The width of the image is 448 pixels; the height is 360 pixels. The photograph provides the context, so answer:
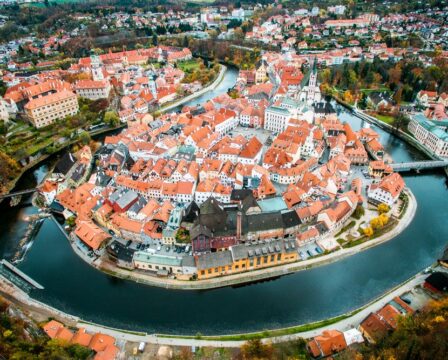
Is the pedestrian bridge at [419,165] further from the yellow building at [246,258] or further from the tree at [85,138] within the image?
the tree at [85,138]

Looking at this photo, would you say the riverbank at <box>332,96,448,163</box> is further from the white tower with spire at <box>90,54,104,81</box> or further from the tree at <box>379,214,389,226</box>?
the white tower with spire at <box>90,54,104,81</box>

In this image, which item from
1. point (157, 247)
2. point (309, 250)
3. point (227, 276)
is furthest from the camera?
point (157, 247)

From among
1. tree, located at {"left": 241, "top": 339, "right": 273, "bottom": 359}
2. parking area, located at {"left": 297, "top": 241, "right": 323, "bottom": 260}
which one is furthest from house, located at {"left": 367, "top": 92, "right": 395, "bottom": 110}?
tree, located at {"left": 241, "top": 339, "right": 273, "bottom": 359}

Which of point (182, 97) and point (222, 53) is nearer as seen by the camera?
point (182, 97)

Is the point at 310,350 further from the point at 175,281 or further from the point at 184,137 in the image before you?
the point at 184,137

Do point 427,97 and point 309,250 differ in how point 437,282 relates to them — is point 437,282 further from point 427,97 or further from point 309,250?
point 427,97

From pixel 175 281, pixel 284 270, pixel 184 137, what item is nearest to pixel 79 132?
pixel 184 137

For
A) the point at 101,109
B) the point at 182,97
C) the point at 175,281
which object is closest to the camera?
the point at 175,281

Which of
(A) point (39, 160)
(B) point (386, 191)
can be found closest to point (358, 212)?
(B) point (386, 191)
